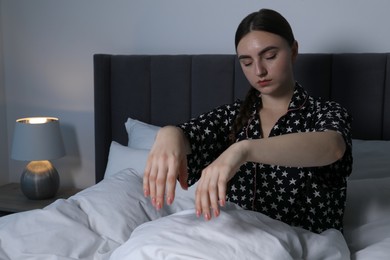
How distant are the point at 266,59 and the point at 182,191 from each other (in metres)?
0.60

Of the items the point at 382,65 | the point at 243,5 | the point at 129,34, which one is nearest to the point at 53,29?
the point at 129,34

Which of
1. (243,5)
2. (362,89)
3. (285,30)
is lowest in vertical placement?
(362,89)

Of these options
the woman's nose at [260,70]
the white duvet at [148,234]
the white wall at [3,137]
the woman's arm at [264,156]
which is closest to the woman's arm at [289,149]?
the woman's arm at [264,156]

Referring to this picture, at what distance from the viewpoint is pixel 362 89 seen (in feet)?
5.93

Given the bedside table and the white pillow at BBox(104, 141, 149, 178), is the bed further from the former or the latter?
the bedside table

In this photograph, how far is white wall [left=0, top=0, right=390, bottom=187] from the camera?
6.27ft

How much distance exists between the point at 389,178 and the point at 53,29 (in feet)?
6.20

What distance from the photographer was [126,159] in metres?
1.80

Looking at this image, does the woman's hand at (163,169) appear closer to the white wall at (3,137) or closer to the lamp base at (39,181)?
the lamp base at (39,181)

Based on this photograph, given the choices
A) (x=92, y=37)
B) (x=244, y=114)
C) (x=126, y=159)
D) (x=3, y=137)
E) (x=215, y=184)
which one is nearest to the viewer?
(x=215, y=184)

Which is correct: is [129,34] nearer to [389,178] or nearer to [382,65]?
[382,65]

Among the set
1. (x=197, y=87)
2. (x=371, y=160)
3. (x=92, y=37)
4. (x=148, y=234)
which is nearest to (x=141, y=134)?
(x=197, y=87)

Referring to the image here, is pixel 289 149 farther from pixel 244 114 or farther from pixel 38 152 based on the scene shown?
pixel 38 152

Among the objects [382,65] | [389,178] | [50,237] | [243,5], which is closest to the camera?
[50,237]
